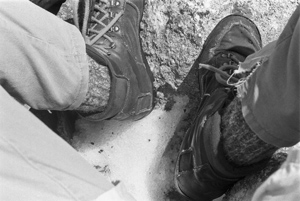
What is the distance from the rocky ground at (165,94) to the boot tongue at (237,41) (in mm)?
85

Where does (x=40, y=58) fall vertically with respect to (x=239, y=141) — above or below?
above

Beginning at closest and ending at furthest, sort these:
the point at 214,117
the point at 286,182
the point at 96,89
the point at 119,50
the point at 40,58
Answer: the point at 286,182
the point at 40,58
the point at 214,117
the point at 96,89
the point at 119,50

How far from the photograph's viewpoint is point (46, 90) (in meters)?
0.89

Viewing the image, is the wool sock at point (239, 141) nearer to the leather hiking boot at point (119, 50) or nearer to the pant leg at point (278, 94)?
the pant leg at point (278, 94)

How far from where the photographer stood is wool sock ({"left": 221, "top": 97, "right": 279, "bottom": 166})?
859 millimetres

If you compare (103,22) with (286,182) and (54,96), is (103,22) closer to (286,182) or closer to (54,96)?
(54,96)

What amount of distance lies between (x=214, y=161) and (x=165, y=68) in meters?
0.50

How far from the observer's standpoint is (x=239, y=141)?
891mm

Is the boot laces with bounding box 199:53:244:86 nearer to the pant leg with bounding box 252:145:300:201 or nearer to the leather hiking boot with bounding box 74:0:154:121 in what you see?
the leather hiking boot with bounding box 74:0:154:121

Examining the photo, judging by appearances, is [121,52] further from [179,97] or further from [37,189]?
[37,189]

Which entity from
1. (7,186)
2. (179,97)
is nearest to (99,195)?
(7,186)

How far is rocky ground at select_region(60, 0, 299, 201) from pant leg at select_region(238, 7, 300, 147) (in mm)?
518

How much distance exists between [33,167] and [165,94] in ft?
2.61

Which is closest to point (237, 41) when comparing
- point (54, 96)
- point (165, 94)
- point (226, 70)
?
point (226, 70)
